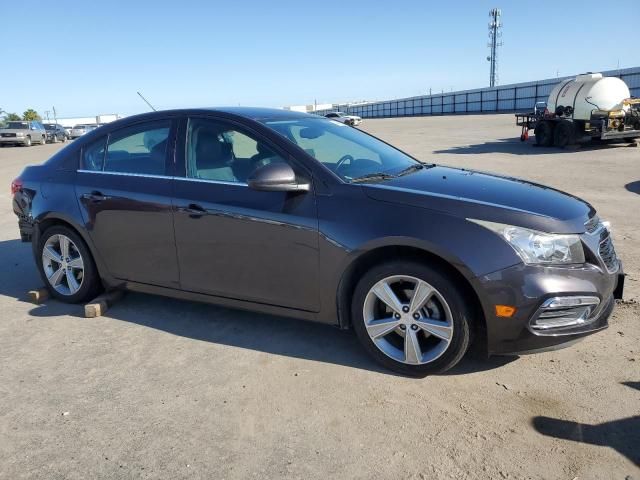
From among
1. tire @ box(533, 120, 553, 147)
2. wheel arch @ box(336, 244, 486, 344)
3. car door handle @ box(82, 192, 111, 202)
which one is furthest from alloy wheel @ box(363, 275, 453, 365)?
tire @ box(533, 120, 553, 147)

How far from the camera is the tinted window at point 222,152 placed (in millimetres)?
3955

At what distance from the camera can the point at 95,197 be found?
459cm

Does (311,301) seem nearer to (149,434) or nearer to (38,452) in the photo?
(149,434)

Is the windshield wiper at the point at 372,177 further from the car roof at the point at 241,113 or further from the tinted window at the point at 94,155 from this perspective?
the tinted window at the point at 94,155

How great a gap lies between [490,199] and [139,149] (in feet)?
9.28

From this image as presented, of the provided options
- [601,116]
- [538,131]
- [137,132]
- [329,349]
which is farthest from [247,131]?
[538,131]

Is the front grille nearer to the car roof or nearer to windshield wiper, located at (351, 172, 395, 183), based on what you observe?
windshield wiper, located at (351, 172, 395, 183)

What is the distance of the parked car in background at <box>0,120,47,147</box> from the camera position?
115 feet

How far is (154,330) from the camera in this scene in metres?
4.38

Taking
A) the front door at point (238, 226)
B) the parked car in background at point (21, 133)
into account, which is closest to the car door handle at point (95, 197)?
the front door at point (238, 226)

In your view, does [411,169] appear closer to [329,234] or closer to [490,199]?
[490,199]

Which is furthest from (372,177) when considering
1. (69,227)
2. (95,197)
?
(69,227)

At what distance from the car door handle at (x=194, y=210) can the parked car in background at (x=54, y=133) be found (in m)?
41.4

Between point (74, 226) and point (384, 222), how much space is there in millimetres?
2885
